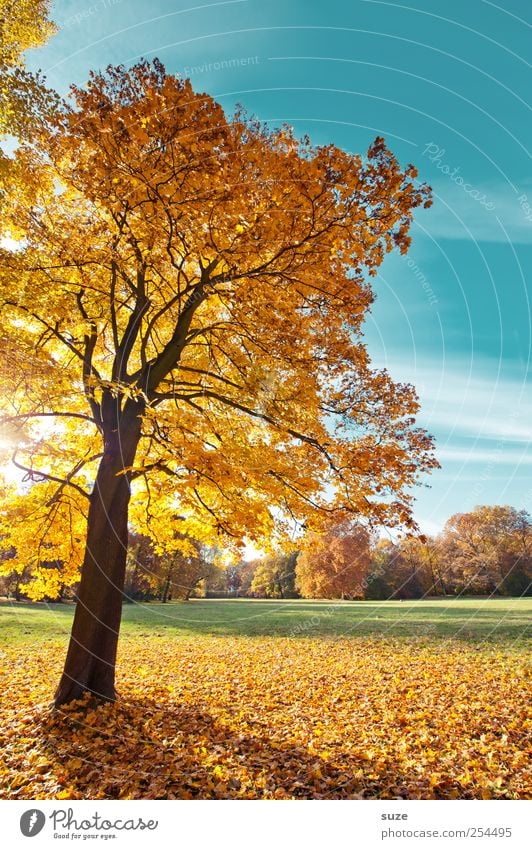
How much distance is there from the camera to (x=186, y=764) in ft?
16.6

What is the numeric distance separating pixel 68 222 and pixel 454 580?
65820 mm

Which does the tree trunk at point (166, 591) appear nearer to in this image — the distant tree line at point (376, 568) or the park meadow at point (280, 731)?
the distant tree line at point (376, 568)

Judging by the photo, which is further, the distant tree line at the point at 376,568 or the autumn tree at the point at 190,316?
the distant tree line at the point at 376,568

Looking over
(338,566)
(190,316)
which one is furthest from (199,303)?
(338,566)

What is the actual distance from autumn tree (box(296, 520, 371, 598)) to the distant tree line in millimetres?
103

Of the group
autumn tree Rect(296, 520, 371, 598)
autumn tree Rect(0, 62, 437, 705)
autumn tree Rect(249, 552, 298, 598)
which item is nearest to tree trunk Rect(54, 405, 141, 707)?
autumn tree Rect(0, 62, 437, 705)

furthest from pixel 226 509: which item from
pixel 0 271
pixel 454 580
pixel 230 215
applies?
pixel 454 580

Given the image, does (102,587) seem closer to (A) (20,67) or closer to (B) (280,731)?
(B) (280,731)

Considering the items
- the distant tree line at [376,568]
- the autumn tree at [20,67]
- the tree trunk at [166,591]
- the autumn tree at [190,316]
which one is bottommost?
the tree trunk at [166,591]

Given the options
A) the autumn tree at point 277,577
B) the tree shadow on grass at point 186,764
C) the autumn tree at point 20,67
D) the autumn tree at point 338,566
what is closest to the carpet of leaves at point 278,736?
the tree shadow on grass at point 186,764

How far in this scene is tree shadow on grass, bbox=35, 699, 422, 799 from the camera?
4535 millimetres

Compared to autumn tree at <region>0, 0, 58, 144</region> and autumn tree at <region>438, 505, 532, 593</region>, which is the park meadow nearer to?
autumn tree at <region>0, 0, 58, 144</region>

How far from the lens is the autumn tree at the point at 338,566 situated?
141ft
